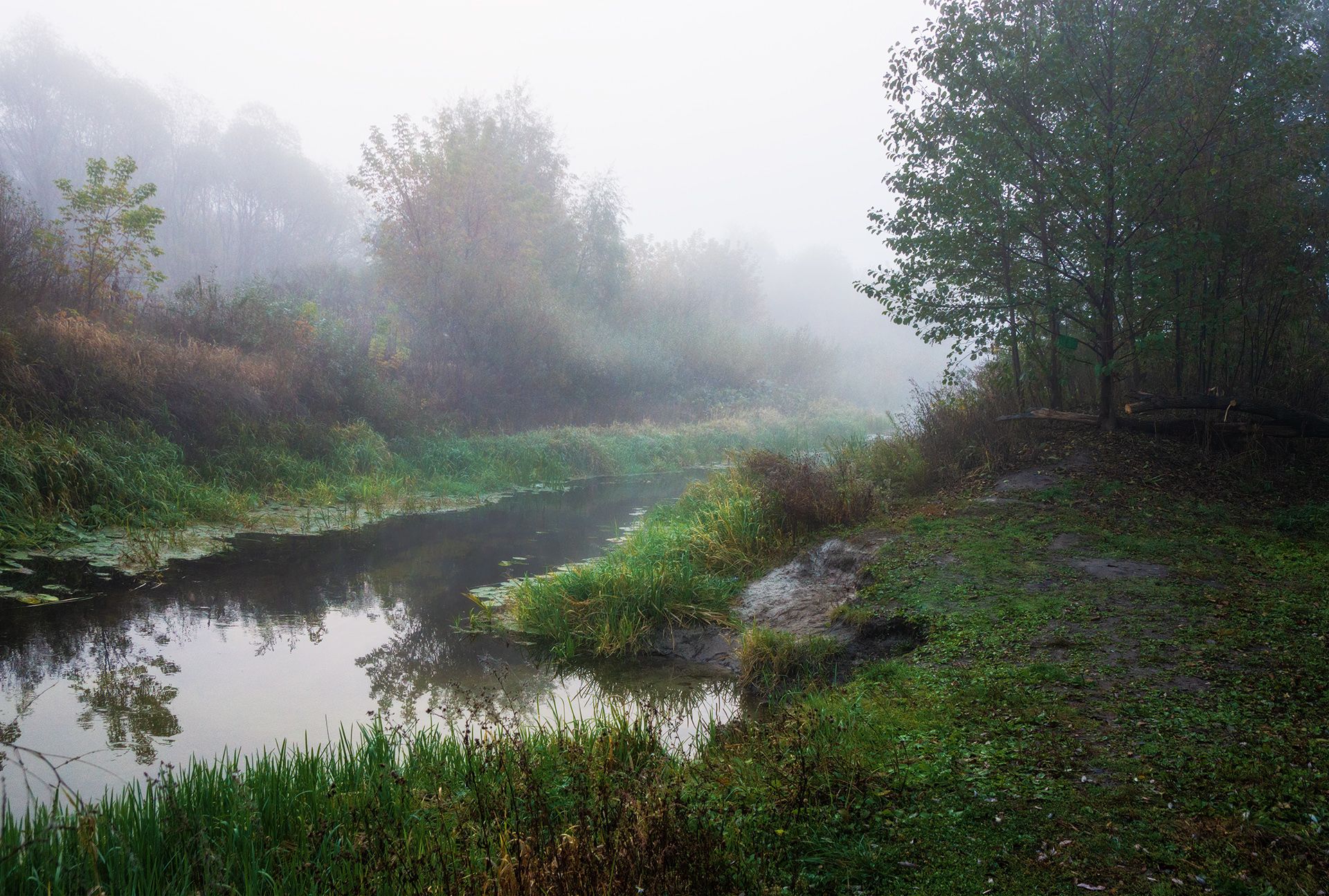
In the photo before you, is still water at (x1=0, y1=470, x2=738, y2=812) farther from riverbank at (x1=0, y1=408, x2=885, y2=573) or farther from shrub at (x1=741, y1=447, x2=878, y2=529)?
shrub at (x1=741, y1=447, x2=878, y2=529)

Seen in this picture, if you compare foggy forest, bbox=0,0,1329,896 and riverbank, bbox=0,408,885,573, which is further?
riverbank, bbox=0,408,885,573

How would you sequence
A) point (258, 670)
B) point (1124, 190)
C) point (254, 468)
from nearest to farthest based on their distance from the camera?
point (258, 670) < point (1124, 190) < point (254, 468)

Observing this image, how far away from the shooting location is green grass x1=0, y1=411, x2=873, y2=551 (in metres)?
9.06

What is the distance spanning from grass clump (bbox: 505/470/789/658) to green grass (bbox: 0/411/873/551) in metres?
3.51

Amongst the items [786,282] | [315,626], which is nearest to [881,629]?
[315,626]

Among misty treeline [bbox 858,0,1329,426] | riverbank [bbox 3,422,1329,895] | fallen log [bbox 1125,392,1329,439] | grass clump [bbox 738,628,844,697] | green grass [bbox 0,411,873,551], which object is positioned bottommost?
grass clump [bbox 738,628,844,697]

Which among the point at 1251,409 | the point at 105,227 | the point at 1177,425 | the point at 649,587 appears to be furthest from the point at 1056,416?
the point at 105,227

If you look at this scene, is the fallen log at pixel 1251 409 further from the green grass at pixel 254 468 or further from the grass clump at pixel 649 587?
the green grass at pixel 254 468

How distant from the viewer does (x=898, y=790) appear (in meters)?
3.33

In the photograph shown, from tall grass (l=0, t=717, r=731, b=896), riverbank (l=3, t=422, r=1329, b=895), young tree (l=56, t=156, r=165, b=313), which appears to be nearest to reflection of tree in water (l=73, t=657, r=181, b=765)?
riverbank (l=3, t=422, r=1329, b=895)

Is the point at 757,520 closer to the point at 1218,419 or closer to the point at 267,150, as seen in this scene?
the point at 1218,419

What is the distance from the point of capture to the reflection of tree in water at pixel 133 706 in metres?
4.62

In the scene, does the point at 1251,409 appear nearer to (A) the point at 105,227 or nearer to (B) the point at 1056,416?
(B) the point at 1056,416

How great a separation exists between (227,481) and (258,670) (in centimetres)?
710
